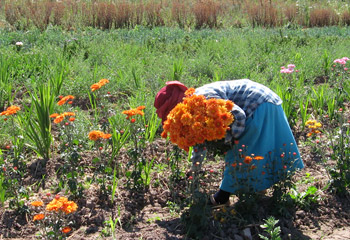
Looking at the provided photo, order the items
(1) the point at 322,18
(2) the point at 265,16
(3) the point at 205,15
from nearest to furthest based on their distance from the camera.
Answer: (3) the point at 205,15, (2) the point at 265,16, (1) the point at 322,18

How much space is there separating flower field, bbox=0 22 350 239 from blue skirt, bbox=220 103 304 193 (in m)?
0.05

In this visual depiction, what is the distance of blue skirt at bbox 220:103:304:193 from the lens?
9.93 ft

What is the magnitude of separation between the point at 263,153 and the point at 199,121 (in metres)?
0.75

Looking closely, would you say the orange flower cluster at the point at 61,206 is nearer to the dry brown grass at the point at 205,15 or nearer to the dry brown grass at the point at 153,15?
the dry brown grass at the point at 153,15

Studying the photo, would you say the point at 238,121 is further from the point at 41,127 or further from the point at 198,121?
the point at 41,127

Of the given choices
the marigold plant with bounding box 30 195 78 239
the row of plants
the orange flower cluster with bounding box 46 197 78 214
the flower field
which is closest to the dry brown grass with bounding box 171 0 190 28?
the row of plants

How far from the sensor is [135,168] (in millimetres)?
3367

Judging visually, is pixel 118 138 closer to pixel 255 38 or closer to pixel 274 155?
pixel 274 155

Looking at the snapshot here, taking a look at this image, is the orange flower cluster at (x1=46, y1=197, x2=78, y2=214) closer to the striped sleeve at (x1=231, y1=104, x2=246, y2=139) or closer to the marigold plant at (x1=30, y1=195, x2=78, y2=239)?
the marigold plant at (x1=30, y1=195, x2=78, y2=239)

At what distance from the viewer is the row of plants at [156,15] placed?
1017 cm

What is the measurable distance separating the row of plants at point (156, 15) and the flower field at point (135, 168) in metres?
4.36

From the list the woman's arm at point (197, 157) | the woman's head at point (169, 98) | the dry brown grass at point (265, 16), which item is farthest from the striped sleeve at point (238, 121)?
the dry brown grass at point (265, 16)

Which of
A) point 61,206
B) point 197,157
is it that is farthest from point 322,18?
point 61,206

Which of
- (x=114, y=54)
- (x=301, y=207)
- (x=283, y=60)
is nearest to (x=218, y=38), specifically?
(x=283, y=60)
